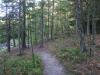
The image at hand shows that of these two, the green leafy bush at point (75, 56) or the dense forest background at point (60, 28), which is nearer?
the green leafy bush at point (75, 56)

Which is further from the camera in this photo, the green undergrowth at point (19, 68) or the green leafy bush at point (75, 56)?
the green leafy bush at point (75, 56)

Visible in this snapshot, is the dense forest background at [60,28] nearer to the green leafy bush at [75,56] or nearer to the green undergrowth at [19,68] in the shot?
the green leafy bush at [75,56]

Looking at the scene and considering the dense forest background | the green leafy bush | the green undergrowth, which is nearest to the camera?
the green undergrowth

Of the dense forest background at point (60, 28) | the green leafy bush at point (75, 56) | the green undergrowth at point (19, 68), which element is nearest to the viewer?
the green undergrowth at point (19, 68)

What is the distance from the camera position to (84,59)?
16969 mm

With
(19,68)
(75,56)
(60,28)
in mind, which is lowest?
(19,68)

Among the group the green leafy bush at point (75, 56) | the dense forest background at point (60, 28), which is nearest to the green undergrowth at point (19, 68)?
the dense forest background at point (60, 28)

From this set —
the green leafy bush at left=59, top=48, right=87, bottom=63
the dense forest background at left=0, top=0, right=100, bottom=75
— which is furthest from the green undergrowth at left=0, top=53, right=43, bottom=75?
the green leafy bush at left=59, top=48, right=87, bottom=63

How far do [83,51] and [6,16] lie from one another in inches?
641

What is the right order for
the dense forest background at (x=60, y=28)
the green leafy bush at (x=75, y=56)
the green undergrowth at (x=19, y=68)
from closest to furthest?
the green undergrowth at (x=19, y=68)
the green leafy bush at (x=75, y=56)
the dense forest background at (x=60, y=28)

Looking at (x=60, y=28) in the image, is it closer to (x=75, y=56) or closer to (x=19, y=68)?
(x=75, y=56)

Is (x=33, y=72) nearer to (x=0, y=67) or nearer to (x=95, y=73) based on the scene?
(x=0, y=67)

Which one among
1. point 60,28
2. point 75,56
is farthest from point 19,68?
point 60,28

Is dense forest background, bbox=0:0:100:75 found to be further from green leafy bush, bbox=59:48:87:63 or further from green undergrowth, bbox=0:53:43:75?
green undergrowth, bbox=0:53:43:75
